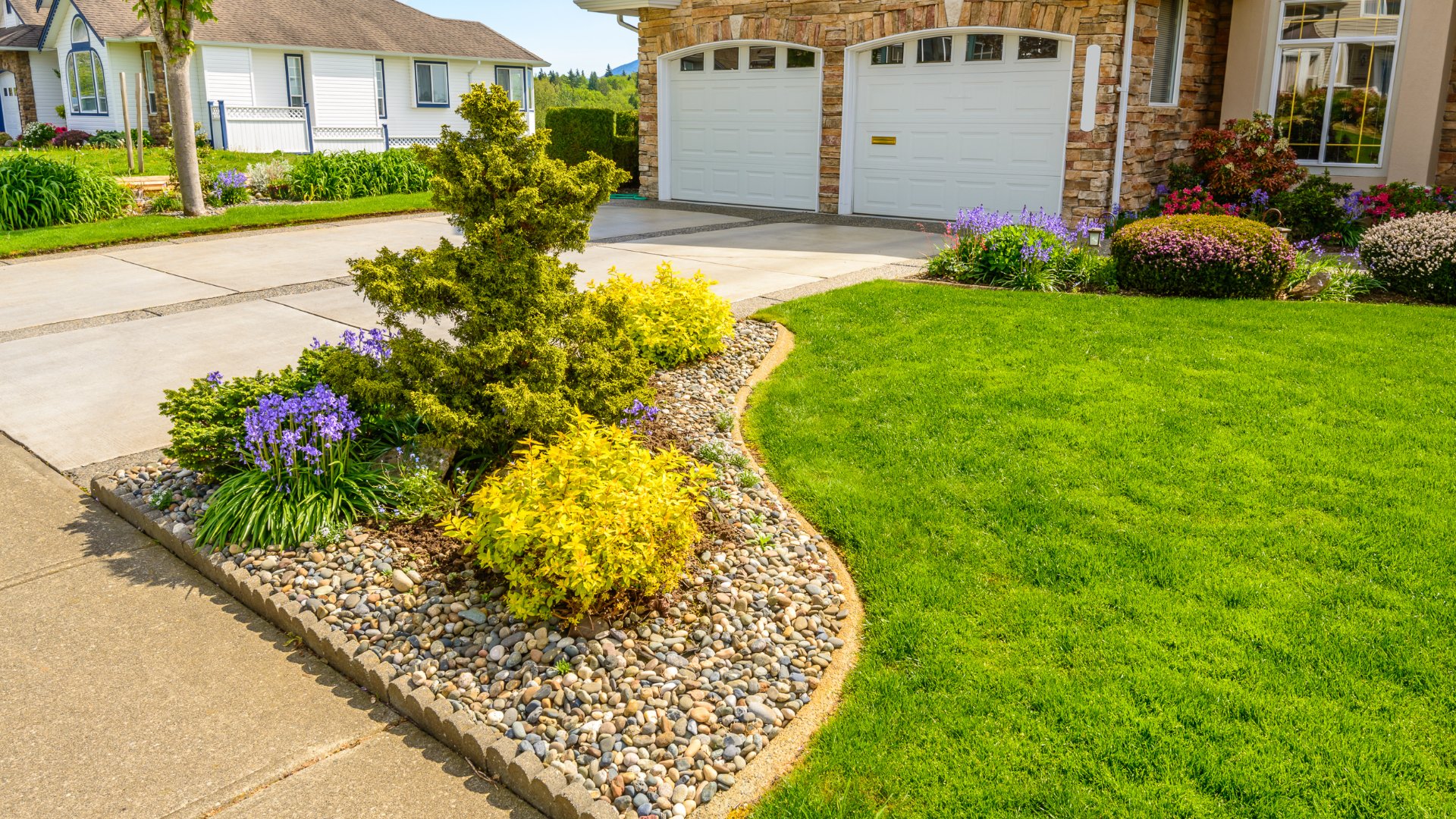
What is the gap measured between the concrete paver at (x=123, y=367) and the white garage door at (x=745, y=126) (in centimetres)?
892

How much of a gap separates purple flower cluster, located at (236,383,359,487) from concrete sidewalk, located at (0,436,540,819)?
23.5 inches

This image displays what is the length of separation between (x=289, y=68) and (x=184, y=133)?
1699 centimetres

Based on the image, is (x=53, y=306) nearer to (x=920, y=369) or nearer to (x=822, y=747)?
(x=920, y=369)

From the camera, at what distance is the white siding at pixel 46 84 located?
32.0 m

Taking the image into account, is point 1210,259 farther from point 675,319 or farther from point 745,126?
point 745,126

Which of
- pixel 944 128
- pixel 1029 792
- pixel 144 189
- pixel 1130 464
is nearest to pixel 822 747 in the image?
pixel 1029 792

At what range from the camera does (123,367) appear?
705cm

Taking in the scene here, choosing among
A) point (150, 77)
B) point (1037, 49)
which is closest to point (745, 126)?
point (1037, 49)

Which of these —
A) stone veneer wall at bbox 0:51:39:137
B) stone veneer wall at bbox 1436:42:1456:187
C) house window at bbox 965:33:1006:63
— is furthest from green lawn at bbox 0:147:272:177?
stone veneer wall at bbox 1436:42:1456:187

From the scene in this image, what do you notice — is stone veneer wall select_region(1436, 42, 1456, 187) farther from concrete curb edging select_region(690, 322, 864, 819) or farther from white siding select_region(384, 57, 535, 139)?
white siding select_region(384, 57, 535, 139)

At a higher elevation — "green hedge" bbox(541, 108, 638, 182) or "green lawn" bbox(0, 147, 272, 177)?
"green hedge" bbox(541, 108, 638, 182)

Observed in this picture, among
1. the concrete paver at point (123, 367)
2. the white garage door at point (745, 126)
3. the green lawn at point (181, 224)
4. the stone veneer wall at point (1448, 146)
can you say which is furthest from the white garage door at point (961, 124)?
the concrete paver at point (123, 367)

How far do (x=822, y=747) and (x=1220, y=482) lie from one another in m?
2.78

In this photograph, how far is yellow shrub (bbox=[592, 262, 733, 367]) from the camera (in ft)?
22.2
